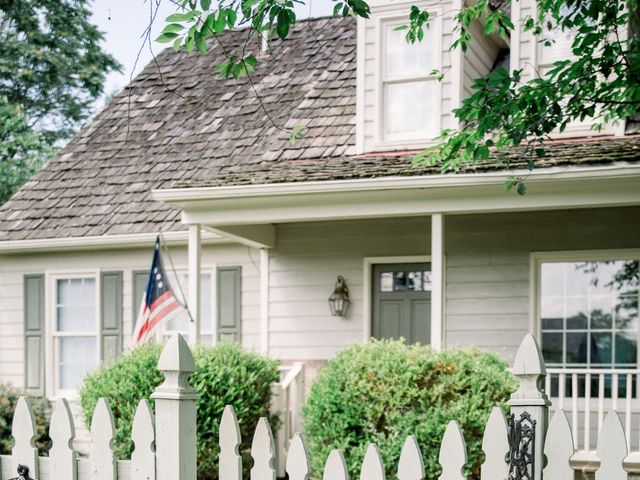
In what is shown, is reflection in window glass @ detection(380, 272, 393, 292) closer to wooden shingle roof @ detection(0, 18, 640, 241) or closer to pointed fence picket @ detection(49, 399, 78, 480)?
wooden shingle roof @ detection(0, 18, 640, 241)

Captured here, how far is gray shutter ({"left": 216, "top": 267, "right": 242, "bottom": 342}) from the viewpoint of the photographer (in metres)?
11.9

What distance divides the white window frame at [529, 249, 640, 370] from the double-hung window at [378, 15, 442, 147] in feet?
6.07

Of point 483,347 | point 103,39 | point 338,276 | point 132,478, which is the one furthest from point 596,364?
point 103,39

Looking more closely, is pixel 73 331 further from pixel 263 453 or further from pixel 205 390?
pixel 263 453

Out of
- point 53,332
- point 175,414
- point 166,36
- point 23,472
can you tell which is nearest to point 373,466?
point 175,414

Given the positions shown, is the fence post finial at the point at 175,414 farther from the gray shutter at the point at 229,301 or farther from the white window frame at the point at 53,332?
the white window frame at the point at 53,332


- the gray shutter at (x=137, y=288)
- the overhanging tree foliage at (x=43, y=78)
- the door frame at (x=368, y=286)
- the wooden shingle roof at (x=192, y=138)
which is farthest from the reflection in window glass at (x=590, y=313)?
the overhanging tree foliage at (x=43, y=78)

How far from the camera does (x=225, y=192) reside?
9.79m

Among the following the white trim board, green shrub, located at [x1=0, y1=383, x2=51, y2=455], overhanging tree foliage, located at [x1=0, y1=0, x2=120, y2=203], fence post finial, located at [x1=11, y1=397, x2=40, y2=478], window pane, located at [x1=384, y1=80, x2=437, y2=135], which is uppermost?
overhanging tree foliage, located at [x1=0, y1=0, x2=120, y2=203]

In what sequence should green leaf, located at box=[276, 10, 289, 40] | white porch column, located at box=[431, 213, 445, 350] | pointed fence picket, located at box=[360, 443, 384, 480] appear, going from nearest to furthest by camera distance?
1. pointed fence picket, located at box=[360, 443, 384, 480]
2. green leaf, located at box=[276, 10, 289, 40]
3. white porch column, located at box=[431, 213, 445, 350]

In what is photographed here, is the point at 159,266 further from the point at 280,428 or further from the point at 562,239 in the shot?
the point at 562,239

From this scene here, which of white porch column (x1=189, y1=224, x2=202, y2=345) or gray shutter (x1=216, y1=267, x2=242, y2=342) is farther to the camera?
gray shutter (x1=216, y1=267, x2=242, y2=342)

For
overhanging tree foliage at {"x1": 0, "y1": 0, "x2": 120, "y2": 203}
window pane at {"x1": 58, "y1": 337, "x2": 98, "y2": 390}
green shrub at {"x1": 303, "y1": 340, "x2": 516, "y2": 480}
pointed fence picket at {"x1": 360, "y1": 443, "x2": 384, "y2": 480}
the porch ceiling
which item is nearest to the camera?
pointed fence picket at {"x1": 360, "y1": 443, "x2": 384, "y2": 480}

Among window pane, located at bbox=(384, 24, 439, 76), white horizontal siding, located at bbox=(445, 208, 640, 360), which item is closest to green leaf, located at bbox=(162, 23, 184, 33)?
window pane, located at bbox=(384, 24, 439, 76)
